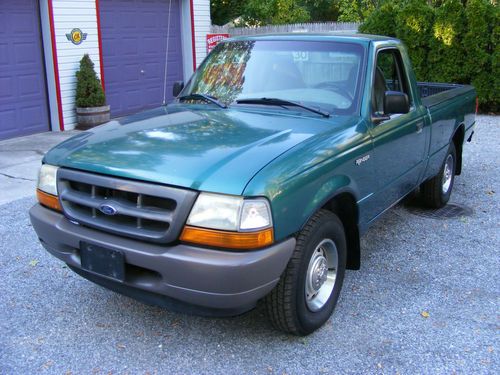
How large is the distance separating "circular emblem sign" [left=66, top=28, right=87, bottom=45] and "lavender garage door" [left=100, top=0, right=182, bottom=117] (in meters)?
0.68

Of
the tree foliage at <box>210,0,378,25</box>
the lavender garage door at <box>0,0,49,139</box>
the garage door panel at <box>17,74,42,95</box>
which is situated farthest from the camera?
the tree foliage at <box>210,0,378,25</box>

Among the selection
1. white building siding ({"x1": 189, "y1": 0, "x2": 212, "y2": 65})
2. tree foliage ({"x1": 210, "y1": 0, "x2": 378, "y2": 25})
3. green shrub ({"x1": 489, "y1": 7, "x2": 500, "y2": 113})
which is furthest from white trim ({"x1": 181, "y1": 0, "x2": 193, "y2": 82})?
green shrub ({"x1": 489, "y1": 7, "x2": 500, "y2": 113})

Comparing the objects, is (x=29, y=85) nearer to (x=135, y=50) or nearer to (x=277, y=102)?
(x=135, y=50)

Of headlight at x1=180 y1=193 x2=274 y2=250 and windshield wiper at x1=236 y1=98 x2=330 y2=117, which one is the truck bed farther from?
headlight at x1=180 y1=193 x2=274 y2=250

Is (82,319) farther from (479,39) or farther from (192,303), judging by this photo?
(479,39)

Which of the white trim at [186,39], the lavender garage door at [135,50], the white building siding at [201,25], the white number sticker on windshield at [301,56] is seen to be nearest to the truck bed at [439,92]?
the white number sticker on windshield at [301,56]

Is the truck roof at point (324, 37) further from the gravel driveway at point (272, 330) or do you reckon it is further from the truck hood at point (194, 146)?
the gravel driveway at point (272, 330)

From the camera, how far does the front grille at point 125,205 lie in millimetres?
2840

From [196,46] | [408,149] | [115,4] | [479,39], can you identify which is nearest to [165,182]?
[408,149]

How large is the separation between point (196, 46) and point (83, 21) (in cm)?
382

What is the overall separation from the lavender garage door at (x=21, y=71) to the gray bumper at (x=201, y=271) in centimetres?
766

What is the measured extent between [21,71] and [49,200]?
7.41 m

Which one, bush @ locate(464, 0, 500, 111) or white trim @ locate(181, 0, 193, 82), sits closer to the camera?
bush @ locate(464, 0, 500, 111)

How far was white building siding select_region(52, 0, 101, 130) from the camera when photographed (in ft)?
34.2
